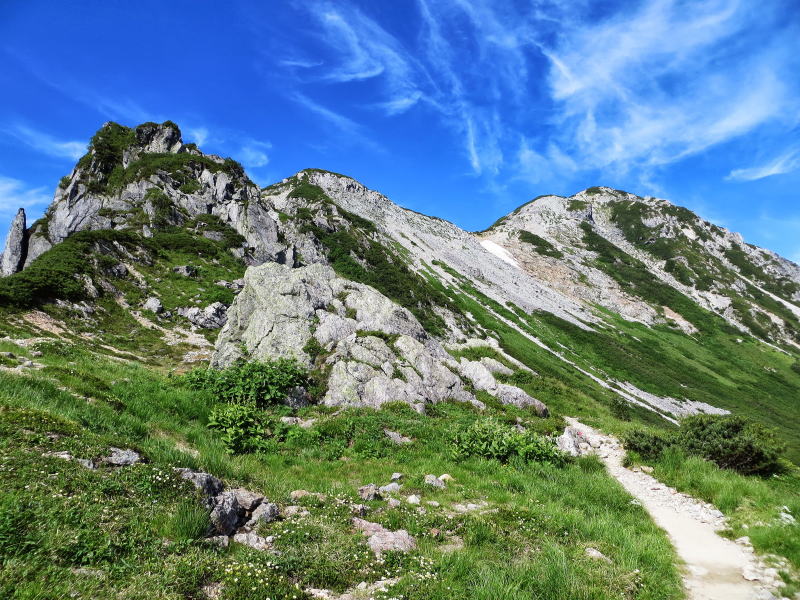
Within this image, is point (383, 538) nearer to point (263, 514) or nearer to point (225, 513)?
point (263, 514)

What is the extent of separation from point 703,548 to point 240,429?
1320 cm

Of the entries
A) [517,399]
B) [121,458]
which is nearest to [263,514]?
[121,458]

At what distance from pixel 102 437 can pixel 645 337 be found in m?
142

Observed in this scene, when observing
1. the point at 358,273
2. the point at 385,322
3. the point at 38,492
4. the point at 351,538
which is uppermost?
the point at 358,273

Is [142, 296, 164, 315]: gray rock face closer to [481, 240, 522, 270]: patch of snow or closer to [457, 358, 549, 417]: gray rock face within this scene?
[457, 358, 549, 417]: gray rock face

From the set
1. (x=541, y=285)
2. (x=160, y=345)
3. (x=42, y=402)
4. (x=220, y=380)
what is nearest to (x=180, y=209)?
(x=160, y=345)

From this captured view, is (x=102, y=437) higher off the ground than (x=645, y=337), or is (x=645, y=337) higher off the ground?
(x=645, y=337)

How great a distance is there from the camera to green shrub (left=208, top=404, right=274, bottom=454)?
484 inches

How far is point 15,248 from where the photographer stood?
60.8 m

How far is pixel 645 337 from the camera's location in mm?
123000

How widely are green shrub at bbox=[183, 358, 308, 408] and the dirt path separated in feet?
48.2

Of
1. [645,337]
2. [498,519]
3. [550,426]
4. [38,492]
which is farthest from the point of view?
[645,337]

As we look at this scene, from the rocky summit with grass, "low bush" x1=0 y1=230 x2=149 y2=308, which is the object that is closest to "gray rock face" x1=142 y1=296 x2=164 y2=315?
the rocky summit with grass

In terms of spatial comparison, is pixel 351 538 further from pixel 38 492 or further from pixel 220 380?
pixel 220 380
